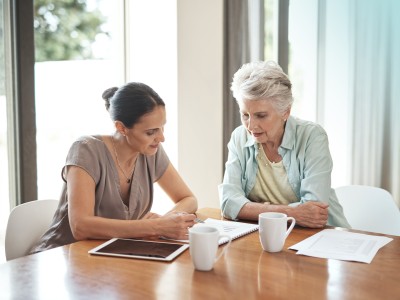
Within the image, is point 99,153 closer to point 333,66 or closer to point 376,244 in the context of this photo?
point 376,244

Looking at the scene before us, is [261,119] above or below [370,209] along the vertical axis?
above

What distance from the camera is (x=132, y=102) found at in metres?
1.85

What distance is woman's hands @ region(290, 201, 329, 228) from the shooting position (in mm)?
1740

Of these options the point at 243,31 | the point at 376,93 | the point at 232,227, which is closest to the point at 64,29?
the point at 243,31

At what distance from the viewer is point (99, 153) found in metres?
1.85

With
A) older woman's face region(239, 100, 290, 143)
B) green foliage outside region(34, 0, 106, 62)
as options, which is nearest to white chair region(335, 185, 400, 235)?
older woman's face region(239, 100, 290, 143)

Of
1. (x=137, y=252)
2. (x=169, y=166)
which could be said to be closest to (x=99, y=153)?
(x=169, y=166)

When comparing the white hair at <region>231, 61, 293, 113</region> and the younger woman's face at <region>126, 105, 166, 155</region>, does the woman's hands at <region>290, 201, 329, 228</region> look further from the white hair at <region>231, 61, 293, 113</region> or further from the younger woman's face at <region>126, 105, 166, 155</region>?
the younger woman's face at <region>126, 105, 166, 155</region>

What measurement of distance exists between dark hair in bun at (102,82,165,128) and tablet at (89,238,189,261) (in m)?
0.51

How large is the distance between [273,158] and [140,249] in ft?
2.75

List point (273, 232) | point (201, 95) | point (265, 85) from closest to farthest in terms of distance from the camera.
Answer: point (273, 232) → point (265, 85) → point (201, 95)

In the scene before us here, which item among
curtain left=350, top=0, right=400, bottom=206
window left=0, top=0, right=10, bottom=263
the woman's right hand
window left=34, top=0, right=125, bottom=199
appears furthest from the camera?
window left=34, top=0, right=125, bottom=199

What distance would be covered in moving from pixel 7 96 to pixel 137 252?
5.47 feet

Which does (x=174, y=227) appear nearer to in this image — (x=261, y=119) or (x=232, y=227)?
(x=232, y=227)
